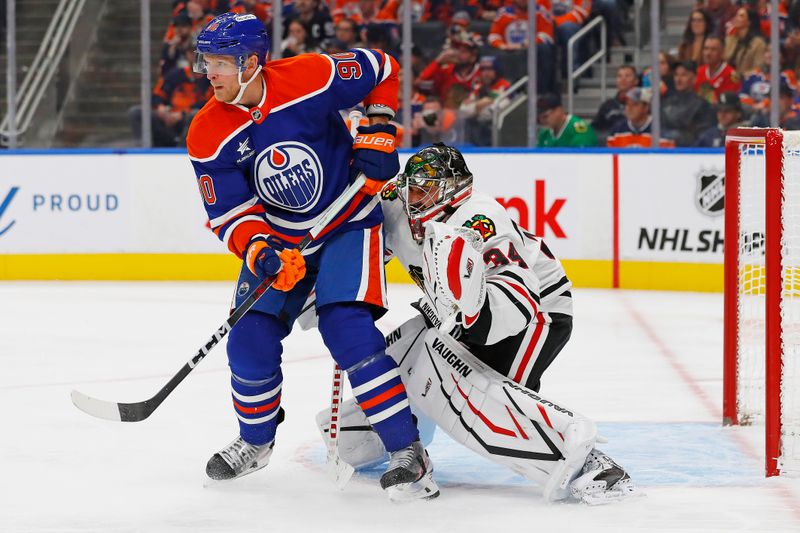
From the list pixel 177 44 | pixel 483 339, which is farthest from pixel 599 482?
pixel 177 44

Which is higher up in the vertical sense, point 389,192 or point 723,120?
point 389,192

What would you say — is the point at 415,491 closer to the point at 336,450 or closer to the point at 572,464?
the point at 336,450

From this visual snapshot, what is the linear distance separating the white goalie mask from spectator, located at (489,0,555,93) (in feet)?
14.7

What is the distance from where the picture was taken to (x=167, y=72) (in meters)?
7.71

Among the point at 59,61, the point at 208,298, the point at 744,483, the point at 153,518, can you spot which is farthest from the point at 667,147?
the point at 153,518

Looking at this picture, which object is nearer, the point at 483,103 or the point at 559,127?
the point at 559,127

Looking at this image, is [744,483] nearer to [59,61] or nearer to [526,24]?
[526,24]

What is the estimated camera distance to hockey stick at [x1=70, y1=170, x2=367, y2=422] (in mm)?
2945

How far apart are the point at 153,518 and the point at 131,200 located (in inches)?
196

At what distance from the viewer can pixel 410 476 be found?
282cm

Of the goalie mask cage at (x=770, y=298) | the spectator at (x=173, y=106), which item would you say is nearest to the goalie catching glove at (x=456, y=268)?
the goalie mask cage at (x=770, y=298)

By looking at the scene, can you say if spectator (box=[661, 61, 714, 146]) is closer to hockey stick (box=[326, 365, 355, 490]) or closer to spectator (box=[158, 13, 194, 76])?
spectator (box=[158, 13, 194, 76])

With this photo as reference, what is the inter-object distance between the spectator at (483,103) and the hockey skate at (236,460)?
450 cm

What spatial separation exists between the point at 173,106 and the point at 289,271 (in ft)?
16.3
